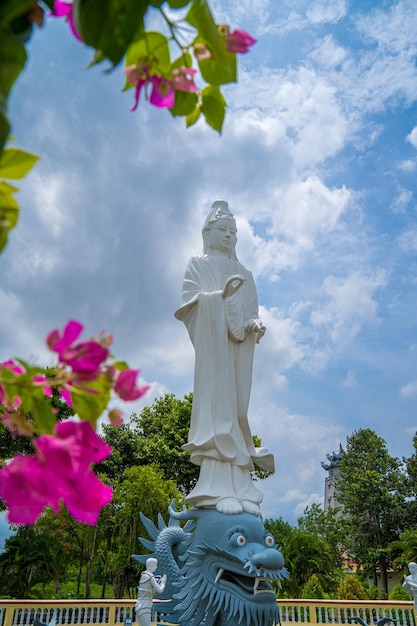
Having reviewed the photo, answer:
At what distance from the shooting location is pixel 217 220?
7.07 metres

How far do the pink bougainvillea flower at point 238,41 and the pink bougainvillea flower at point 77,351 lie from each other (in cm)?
45

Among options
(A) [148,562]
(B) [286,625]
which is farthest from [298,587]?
(A) [148,562]

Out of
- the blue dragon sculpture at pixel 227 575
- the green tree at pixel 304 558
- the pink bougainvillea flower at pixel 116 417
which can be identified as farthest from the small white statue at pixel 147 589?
the green tree at pixel 304 558

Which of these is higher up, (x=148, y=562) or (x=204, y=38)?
(x=148, y=562)

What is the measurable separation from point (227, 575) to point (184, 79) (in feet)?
16.7

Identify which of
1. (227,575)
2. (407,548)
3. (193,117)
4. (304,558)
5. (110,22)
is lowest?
(110,22)

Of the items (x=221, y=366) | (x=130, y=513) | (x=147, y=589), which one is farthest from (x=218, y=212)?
(x=130, y=513)

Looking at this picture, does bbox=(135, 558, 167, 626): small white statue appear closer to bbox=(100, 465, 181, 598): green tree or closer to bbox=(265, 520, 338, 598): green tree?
bbox=(100, 465, 181, 598): green tree

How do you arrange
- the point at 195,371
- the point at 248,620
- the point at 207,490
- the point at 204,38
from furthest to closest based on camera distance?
the point at 195,371 < the point at 207,490 < the point at 248,620 < the point at 204,38

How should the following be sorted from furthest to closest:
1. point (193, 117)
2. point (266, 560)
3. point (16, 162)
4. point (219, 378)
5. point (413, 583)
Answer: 1. point (413, 583)
2. point (219, 378)
3. point (266, 560)
4. point (193, 117)
5. point (16, 162)

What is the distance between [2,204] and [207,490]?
539cm

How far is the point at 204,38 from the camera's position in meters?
0.77

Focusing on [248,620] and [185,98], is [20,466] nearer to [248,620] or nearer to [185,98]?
[185,98]

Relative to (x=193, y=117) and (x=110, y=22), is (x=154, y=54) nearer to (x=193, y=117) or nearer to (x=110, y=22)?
(x=193, y=117)
